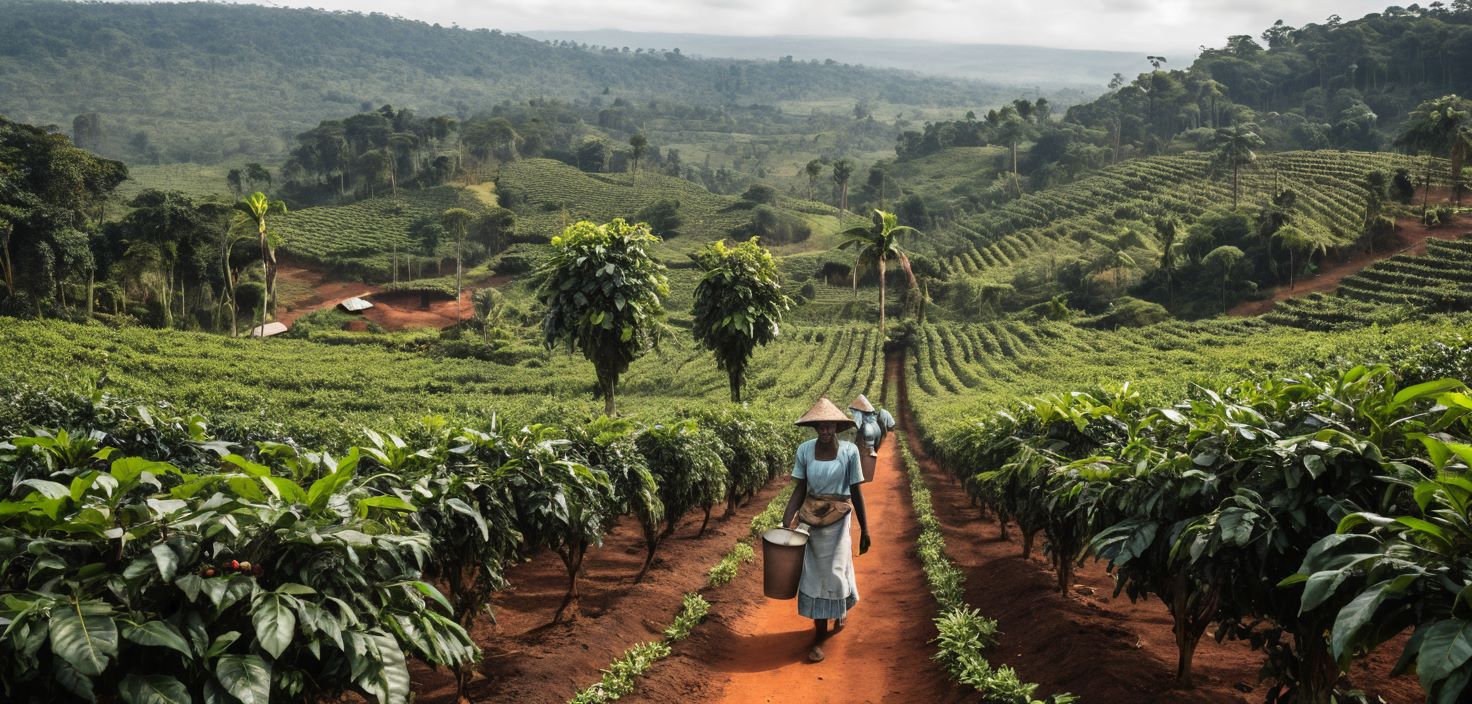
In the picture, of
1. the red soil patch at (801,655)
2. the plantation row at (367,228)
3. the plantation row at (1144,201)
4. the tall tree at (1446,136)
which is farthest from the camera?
the plantation row at (367,228)

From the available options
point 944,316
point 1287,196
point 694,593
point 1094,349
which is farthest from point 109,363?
point 1287,196

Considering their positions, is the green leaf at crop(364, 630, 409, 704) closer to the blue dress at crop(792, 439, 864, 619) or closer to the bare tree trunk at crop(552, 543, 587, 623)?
the bare tree trunk at crop(552, 543, 587, 623)

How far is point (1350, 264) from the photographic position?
53.8 metres

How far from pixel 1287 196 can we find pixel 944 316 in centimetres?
2434

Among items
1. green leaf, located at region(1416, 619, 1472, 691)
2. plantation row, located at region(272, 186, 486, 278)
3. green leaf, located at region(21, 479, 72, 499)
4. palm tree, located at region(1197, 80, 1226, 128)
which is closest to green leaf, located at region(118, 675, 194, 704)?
green leaf, located at region(21, 479, 72, 499)

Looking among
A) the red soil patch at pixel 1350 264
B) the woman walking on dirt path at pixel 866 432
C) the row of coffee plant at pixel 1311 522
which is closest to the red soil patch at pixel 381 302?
the red soil patch at pixel 1350 264

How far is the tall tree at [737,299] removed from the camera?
18.5 metres

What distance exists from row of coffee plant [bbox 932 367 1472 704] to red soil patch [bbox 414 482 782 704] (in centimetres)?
348

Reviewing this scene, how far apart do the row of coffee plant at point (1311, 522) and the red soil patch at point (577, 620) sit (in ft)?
11.4

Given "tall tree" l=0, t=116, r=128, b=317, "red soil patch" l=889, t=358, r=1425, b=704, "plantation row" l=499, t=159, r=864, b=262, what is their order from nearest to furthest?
"red soil patch" l=889, t=358, r=1425, b=704 → "tall tree" l=0, t=116, r=128, b=317 → "plantation row" l=499, t=159, r=864, b=262

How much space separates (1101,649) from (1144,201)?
81771 millimetres

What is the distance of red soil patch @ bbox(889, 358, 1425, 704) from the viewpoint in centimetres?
540

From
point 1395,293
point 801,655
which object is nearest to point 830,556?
point 801,655

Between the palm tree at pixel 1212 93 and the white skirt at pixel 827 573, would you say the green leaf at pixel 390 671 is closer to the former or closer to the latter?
the white skirt at pixel 827 573
